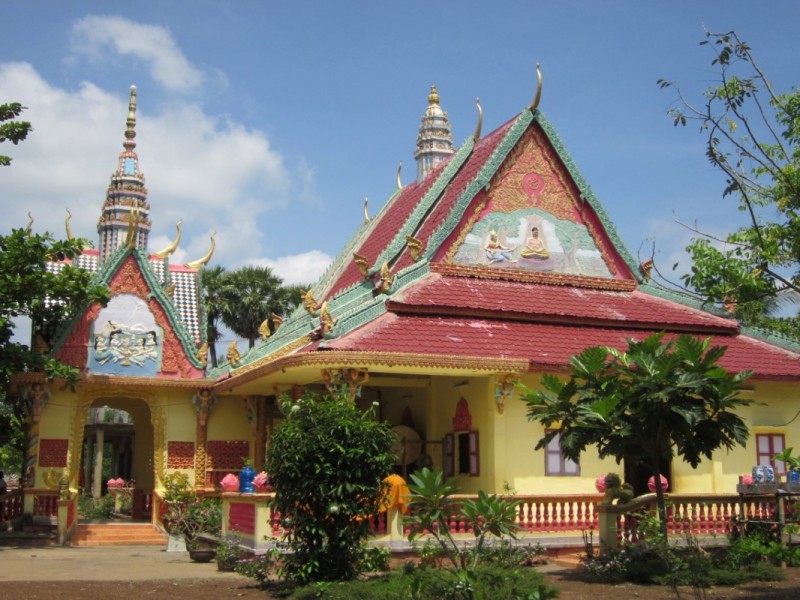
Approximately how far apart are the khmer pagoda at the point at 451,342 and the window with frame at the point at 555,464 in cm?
3

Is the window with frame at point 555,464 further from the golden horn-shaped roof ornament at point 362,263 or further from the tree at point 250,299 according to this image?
the tree at point 250,299

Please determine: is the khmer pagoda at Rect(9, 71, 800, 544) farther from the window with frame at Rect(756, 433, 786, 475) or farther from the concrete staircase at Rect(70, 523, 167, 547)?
the concrete staircase at Rect(70, 523, 167, 547)

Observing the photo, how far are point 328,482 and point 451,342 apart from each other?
222 inches

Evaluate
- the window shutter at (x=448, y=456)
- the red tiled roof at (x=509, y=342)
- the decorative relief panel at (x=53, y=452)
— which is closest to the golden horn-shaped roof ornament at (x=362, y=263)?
the red tiled roof at (x=509, y=342)

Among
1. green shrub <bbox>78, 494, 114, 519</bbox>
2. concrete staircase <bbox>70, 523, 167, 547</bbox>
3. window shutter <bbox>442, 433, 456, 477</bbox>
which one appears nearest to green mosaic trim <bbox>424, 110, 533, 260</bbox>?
window shutter <bbox>442, 433, 456, 477</bbox>

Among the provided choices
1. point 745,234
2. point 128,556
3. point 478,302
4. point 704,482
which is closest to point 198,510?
point 128,556

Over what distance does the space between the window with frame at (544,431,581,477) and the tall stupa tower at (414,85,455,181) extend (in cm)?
1365

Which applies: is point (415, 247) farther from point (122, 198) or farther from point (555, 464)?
point (122, 198)

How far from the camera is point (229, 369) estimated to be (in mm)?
21000

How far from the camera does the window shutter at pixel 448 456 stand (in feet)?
58.7

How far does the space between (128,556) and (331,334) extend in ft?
17.8

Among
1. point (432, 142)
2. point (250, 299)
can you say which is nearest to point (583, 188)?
point (432, 142)

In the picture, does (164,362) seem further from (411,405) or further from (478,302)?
(478,302)

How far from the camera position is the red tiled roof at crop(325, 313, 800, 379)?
1593 cm
